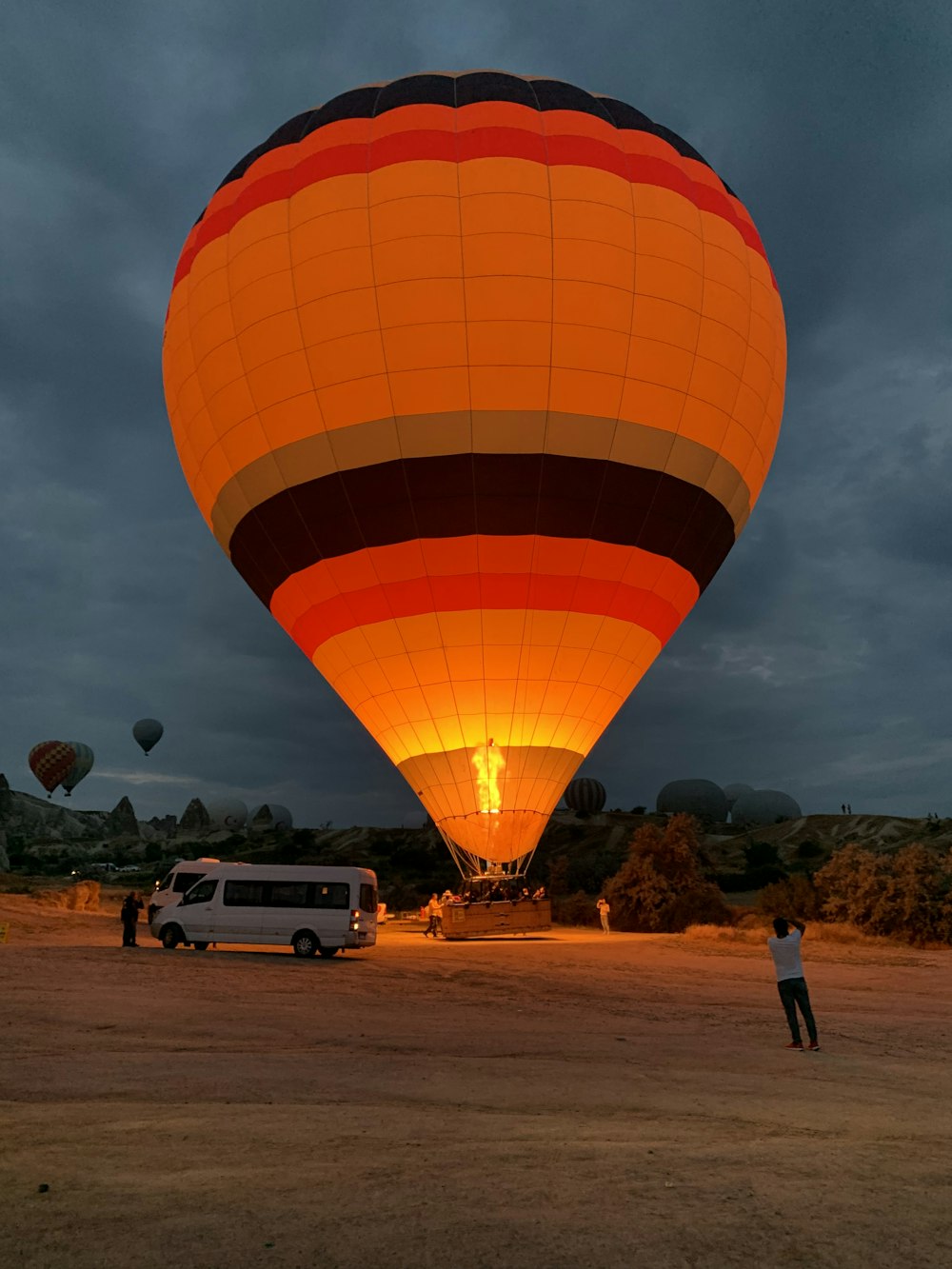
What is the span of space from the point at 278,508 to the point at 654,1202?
17.1 meters

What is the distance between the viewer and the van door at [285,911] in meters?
18.5

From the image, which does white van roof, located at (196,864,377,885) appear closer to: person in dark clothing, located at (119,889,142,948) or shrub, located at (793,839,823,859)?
person in dark clothing, located at (119,889,142,948)

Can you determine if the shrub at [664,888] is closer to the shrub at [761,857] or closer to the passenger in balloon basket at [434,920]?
the passenger in balloon basket at [434,920]

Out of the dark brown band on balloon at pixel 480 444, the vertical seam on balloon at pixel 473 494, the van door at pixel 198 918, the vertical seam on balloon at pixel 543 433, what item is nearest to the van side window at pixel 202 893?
the van door at pixel 198 918

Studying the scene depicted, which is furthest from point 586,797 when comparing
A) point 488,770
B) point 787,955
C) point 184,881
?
point 787,955

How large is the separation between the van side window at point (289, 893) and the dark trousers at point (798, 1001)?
1162cm

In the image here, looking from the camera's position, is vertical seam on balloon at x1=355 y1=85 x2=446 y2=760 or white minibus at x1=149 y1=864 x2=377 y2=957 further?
white minibus at x1=149 y1=864 x2=377 y2=957

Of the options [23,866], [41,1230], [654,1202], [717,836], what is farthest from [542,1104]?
[23,866]

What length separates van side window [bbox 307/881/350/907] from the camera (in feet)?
60.6

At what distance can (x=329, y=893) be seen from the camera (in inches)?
731

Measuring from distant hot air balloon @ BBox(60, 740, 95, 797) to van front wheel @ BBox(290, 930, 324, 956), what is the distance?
80.2 metres

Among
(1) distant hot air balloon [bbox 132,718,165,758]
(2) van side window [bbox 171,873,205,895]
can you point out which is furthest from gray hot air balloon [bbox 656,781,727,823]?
(2) van side window [bbox 171,873,205,895]

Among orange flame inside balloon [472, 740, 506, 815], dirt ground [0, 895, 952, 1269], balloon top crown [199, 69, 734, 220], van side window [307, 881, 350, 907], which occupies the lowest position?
dirt ground [0, 895, 952, 1269]

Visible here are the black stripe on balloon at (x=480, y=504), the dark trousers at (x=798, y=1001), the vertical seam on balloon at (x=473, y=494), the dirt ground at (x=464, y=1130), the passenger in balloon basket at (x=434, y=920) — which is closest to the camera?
the dirt ground at (x=464, y=1130)
